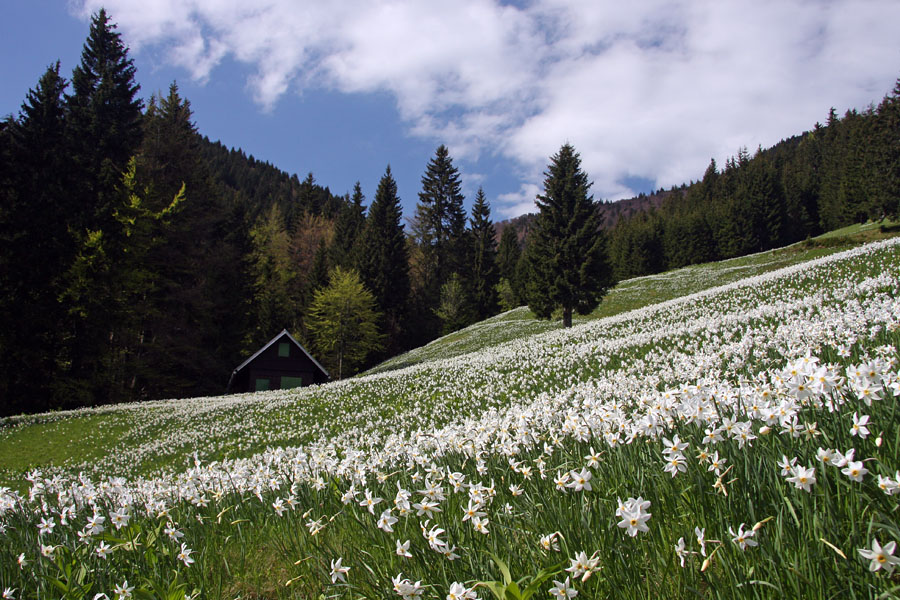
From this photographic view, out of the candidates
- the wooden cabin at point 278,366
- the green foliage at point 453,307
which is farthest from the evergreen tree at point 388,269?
the wooden cabin at point 278,366

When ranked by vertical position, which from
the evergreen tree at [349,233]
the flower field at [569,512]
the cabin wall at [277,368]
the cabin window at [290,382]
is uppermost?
the evergreen tree at [349,233]

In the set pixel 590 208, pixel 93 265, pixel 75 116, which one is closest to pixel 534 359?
pixel 590 208

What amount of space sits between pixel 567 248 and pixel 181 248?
3789 cm

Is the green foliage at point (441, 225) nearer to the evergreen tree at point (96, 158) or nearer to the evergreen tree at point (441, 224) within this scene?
the evergreen tree at point (441, 224)

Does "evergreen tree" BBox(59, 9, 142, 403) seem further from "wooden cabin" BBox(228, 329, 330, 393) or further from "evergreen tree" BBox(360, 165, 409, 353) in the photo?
"evergreen tree" BBox(360, 165, 409, 353)

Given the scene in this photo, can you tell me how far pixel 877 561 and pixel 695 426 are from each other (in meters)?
1.65

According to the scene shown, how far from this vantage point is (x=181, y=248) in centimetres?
4644

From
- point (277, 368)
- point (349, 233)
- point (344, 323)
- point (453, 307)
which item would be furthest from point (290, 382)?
point (349, 233)

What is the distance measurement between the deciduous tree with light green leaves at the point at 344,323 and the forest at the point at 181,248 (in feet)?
1.98

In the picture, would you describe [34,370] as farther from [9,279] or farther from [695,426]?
[695,426]

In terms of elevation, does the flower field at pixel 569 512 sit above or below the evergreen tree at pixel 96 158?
below

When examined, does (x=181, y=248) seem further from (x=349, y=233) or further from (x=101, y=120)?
(x=349, y=233)

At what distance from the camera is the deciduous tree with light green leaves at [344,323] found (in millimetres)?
56094

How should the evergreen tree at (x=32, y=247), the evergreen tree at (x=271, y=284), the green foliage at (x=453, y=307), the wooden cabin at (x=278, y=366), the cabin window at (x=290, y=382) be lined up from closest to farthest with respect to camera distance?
the evergreen tree at (x=32, y=247), the wooden cabin at (x=278, y=366), the cabin window at (x=290, y=382), the evergreen tree at (x=271, y=284), the green foliage at (x=453, y=307)
